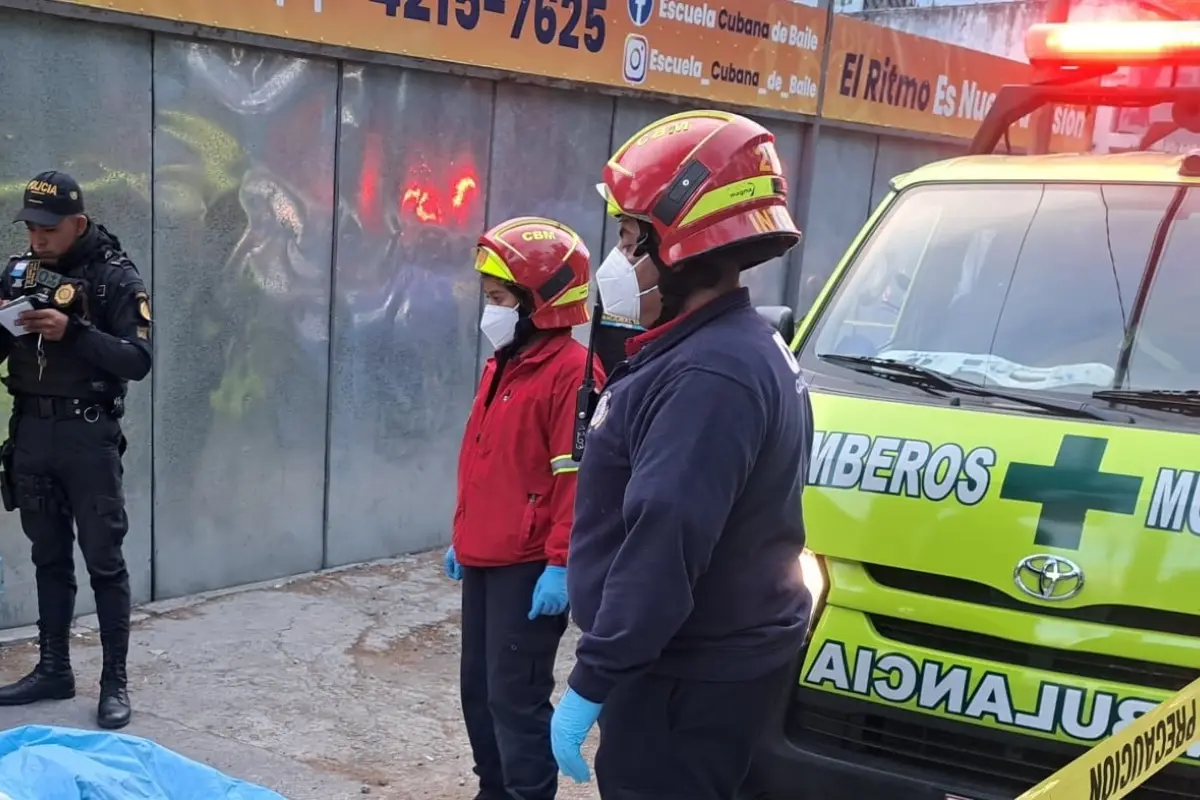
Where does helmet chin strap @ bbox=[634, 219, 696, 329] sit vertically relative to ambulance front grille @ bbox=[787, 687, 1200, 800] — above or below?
above

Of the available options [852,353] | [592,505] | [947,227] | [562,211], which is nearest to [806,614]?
[592,505]

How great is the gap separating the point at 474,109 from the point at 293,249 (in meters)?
1.47

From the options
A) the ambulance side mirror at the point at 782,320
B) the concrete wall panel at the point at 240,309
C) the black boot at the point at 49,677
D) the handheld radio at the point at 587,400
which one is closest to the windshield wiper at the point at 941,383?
the ambulance side mirror at the point at 782,320

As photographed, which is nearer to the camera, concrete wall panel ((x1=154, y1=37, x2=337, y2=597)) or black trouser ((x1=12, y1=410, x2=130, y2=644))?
black trouser ((x1=12, y1=410, x2=130, y2=644))

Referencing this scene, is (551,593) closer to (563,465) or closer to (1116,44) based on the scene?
(563,465)

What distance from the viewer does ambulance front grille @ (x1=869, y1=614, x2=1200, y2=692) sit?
286 cm

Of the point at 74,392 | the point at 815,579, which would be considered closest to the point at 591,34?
the point at 74,392

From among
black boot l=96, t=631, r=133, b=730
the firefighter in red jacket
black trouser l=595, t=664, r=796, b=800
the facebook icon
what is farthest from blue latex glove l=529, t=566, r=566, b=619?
the facebook icon

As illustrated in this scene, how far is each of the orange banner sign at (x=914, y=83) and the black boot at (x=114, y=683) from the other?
7.31 m

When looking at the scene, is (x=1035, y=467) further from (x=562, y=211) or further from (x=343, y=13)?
(x=562, y=211)

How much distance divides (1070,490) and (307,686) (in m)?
3.38

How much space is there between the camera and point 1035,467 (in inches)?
120

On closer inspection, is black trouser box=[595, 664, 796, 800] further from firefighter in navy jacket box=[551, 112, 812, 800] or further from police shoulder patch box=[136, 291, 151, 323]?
police shoulder patch box=[136, 291, 151, 323]

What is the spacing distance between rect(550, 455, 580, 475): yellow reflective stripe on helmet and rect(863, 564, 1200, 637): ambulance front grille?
0.86 m
